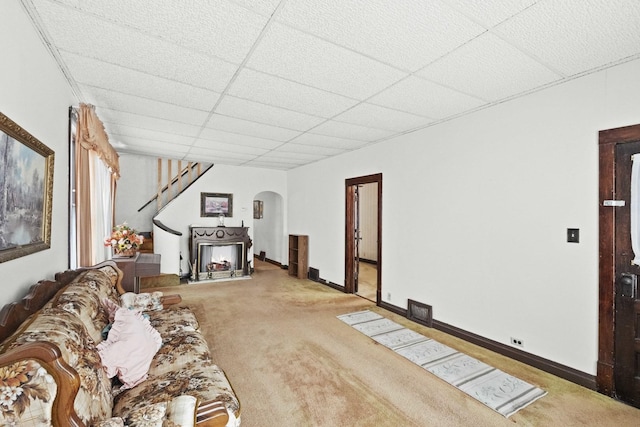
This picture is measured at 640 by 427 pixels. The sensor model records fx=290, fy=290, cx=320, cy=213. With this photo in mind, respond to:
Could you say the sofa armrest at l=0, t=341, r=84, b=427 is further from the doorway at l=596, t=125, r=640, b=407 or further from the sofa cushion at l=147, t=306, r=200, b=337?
the doorway at l=596, t=125, r=640, b=407

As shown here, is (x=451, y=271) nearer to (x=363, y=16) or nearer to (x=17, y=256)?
(x=363, y=16)

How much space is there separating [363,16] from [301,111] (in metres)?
1.66

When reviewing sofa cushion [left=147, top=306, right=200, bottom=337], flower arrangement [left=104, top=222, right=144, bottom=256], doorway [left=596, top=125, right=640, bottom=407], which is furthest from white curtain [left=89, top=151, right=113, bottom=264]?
doorway [left=596, top=125, right=640, bottom=407]

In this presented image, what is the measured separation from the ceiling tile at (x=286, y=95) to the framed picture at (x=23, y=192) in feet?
4.97

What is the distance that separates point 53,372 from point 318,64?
2324 mm

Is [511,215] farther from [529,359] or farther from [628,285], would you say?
[529,359]

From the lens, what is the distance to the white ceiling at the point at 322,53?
5.53 ft

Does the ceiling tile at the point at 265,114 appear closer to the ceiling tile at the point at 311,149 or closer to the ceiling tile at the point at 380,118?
the ceiling tile at the point at 380,118

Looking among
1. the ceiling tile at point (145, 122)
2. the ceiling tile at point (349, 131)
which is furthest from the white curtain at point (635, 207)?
the ceiling tile at point (145, 122)

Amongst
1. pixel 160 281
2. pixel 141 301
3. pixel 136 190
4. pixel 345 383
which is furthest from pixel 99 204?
pixel 345 383

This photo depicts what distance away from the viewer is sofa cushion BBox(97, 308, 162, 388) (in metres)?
1.72

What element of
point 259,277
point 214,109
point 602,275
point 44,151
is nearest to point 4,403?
point 44,151

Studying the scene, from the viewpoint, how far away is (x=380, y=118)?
354 centimetres

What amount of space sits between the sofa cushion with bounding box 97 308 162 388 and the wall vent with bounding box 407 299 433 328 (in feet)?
10.2
